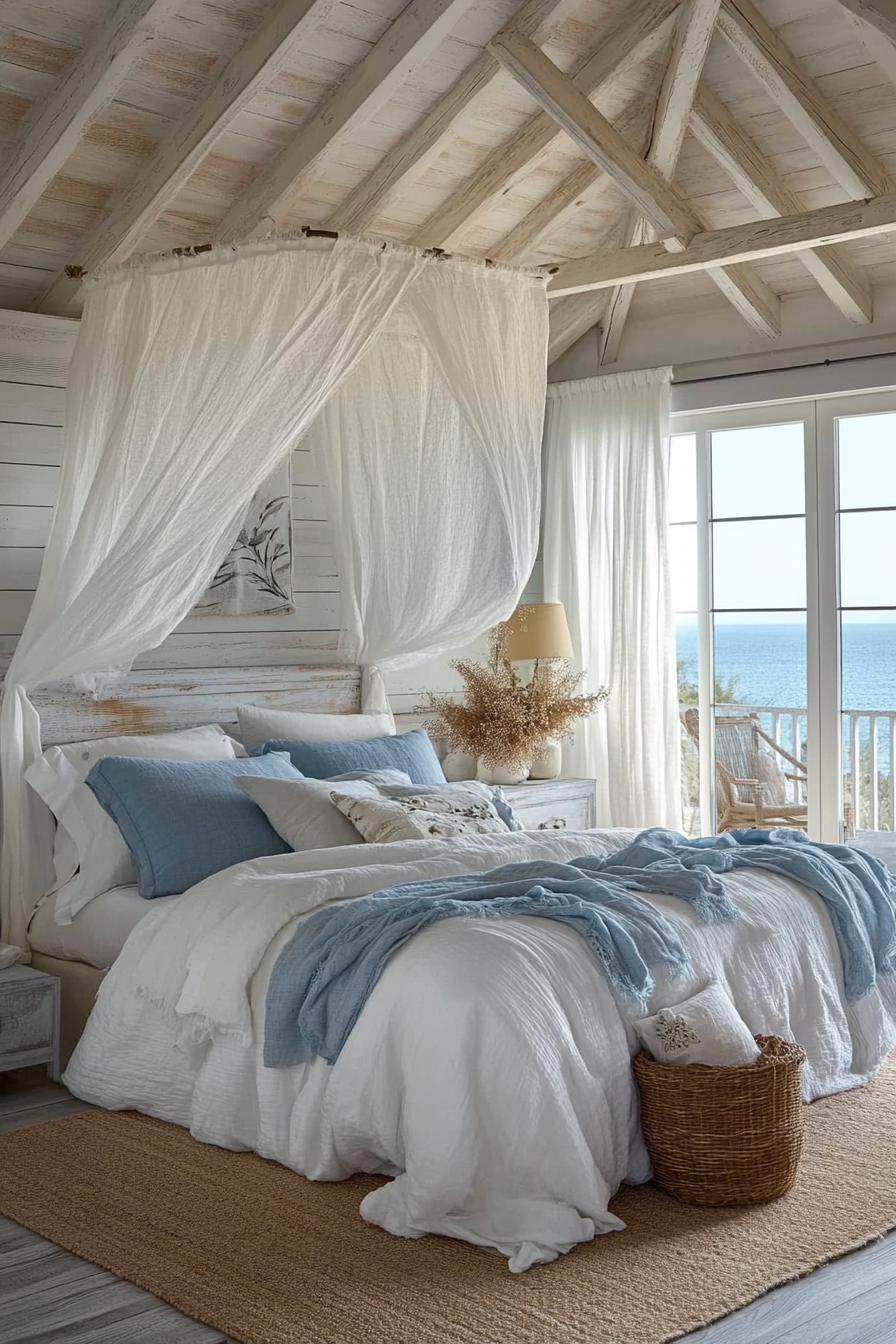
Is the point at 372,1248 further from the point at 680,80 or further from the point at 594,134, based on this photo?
the point at 680,80

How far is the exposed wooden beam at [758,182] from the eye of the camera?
17.0ft

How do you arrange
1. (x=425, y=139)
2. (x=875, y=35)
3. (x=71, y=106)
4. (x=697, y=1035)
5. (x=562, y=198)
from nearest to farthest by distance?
(x=697, y=1035) → (x=71, y=106) → (x=875, y=35) → (x=425, y=139) → (x=562, y=198)

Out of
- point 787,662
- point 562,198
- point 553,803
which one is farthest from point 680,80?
point 553,803

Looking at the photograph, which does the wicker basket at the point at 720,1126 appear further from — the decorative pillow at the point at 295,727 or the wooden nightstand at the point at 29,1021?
the decorative pillow at the point at 295,727


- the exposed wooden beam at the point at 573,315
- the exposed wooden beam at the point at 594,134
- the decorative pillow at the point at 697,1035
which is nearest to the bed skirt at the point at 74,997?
the decorative pillow at the point at 697,1035

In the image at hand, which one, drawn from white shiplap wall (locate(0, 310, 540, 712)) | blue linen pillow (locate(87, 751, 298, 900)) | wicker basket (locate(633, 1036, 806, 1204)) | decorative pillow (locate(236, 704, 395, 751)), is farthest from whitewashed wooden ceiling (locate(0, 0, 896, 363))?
wicker basket (locate(633, 1036, 806, 1204))

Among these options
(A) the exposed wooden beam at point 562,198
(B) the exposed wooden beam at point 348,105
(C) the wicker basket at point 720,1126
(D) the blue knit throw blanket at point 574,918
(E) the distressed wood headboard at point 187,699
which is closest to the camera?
(C) the wicker basket at point 720,1126

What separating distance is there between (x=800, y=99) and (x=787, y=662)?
87.2 inches

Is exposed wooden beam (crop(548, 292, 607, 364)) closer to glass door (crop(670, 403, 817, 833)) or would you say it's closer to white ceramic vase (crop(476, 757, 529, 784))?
glass door (crop(670, 403, 817, 833))

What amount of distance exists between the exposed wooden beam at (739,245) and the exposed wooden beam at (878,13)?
0.52 metres

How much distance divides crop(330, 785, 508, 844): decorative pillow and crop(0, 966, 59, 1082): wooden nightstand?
3.20 ft

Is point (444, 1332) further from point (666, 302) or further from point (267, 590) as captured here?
point (666, 302)

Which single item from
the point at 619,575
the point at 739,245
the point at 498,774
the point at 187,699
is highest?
the point at 739,245

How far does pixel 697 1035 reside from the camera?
3.12m
